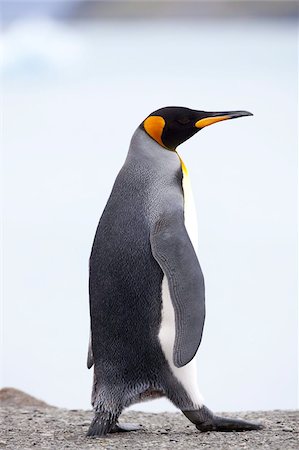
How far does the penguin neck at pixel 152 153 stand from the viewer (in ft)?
10.1

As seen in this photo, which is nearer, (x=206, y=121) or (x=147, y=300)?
(x=147, y=300)

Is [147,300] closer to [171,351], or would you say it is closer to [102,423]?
[171,351]

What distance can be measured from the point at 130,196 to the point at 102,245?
0.18m

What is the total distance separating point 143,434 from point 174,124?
104cm

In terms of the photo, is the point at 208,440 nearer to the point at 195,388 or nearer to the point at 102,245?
the point at 195,388

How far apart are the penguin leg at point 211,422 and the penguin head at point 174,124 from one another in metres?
0.88

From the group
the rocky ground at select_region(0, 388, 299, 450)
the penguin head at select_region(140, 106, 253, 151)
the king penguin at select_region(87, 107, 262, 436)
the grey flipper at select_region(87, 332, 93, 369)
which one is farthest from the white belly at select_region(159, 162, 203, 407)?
the penguin head at select_region(140, 106, 253, 151)

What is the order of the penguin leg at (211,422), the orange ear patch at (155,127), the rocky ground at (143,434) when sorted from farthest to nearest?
the orange ear patch at (155,127)
the penguin leg at (211,422)
the rocky ground at (143,434)

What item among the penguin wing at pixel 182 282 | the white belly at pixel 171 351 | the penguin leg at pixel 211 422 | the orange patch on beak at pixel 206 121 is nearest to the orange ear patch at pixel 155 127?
the orange patch on beak at pixel 206 121

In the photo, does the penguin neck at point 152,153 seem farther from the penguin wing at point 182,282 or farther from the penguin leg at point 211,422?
the penguin leg at point 211,422

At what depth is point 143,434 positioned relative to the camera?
10.1ft

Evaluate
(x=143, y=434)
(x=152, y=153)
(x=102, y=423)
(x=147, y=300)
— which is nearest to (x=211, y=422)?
(x=143, y=434)

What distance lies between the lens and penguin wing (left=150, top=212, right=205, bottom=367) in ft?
9.35

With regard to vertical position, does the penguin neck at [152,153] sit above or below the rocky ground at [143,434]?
above
